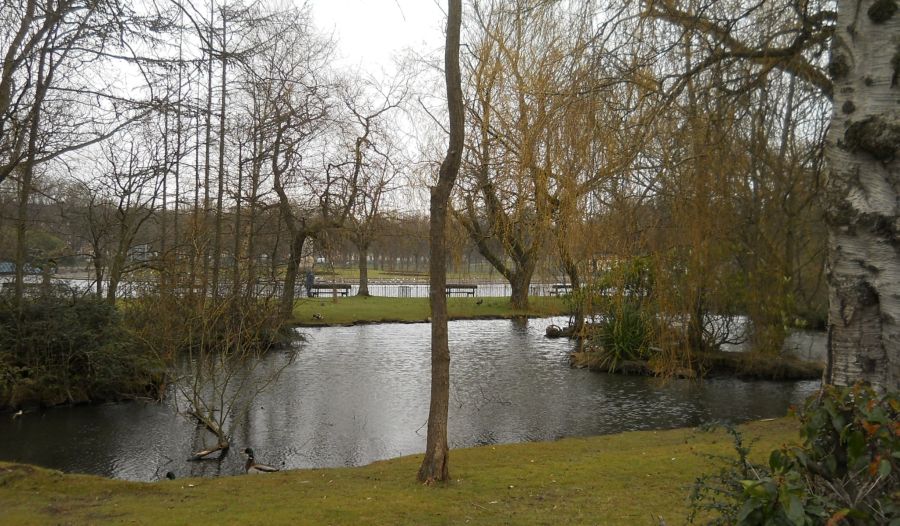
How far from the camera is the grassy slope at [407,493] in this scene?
5168 mm

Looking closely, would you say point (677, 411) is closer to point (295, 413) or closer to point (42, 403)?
point (295, 413)

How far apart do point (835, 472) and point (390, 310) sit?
2747 centimetres

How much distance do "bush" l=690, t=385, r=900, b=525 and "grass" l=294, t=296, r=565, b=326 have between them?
21.9 metres

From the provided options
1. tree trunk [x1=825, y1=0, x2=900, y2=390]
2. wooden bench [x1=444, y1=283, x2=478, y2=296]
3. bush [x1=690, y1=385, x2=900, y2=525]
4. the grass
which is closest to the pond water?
tree trunk [x1=825, y1=0, x2=900, y2=390]

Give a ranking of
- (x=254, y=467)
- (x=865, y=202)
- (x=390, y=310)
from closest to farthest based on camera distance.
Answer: (x=865, y=202), (x=254, y=467), (x=390, y=310)

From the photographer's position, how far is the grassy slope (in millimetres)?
5168

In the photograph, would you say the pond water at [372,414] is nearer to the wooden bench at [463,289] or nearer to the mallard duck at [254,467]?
the mallard duck at [254,467]

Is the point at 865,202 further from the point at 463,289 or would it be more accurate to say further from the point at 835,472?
the point at 463,289

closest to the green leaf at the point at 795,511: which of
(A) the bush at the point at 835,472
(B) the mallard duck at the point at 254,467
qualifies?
(A) the bush at the point at 835,472

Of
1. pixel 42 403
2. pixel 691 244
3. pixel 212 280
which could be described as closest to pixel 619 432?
pixel 691 244

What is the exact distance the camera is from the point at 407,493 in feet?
19.4

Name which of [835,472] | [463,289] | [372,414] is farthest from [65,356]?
[463,289]

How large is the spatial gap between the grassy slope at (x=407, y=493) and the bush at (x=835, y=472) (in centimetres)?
191

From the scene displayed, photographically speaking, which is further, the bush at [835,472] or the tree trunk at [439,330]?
the tree trunk at [439,330]
